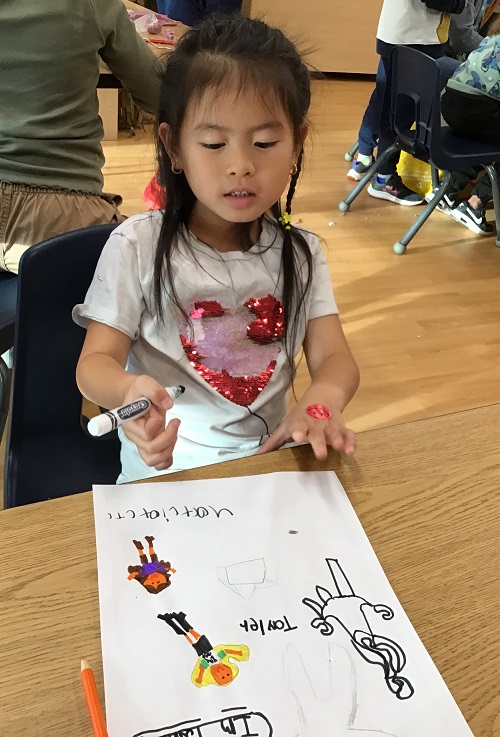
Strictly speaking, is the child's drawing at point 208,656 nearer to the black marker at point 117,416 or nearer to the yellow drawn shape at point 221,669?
the yellow drawn shape at point 221,669

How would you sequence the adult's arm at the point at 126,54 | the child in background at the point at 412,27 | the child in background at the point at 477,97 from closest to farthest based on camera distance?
the adult's arm at the point at 126,54
the child in background at the point at 477,97
the child in background at the point at 412,27

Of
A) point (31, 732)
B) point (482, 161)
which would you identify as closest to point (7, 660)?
point (31, 732)

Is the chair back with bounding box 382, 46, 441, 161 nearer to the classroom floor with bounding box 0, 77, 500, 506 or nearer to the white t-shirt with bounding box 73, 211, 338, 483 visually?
the classroom floor with bounding box 0, 77, 500, 506

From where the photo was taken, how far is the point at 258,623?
0.51m

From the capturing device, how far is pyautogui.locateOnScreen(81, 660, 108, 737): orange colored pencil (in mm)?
422

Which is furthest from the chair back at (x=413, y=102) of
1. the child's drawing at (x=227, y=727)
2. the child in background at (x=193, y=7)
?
the child's drawing at (x=227, y=727)

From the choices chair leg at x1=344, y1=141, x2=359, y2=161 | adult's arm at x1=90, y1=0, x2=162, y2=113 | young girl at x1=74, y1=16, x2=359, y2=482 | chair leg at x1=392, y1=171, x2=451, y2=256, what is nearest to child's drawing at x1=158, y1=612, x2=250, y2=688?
young girl at x1=74, y1=16, x2=359, y2=482

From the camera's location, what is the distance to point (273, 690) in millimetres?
468

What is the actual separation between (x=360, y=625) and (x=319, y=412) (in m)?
0.26

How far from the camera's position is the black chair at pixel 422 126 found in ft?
8.22

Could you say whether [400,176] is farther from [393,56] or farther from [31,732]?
[31,732]

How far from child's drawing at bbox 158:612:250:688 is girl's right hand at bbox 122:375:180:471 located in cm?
18

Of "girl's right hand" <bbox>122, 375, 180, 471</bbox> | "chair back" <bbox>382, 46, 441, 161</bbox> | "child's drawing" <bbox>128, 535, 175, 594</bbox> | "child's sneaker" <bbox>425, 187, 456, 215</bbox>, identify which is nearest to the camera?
"child's drawing" <bbox>128, 535, 175, 594</bbox>

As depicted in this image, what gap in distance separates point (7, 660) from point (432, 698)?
1.01 feet
